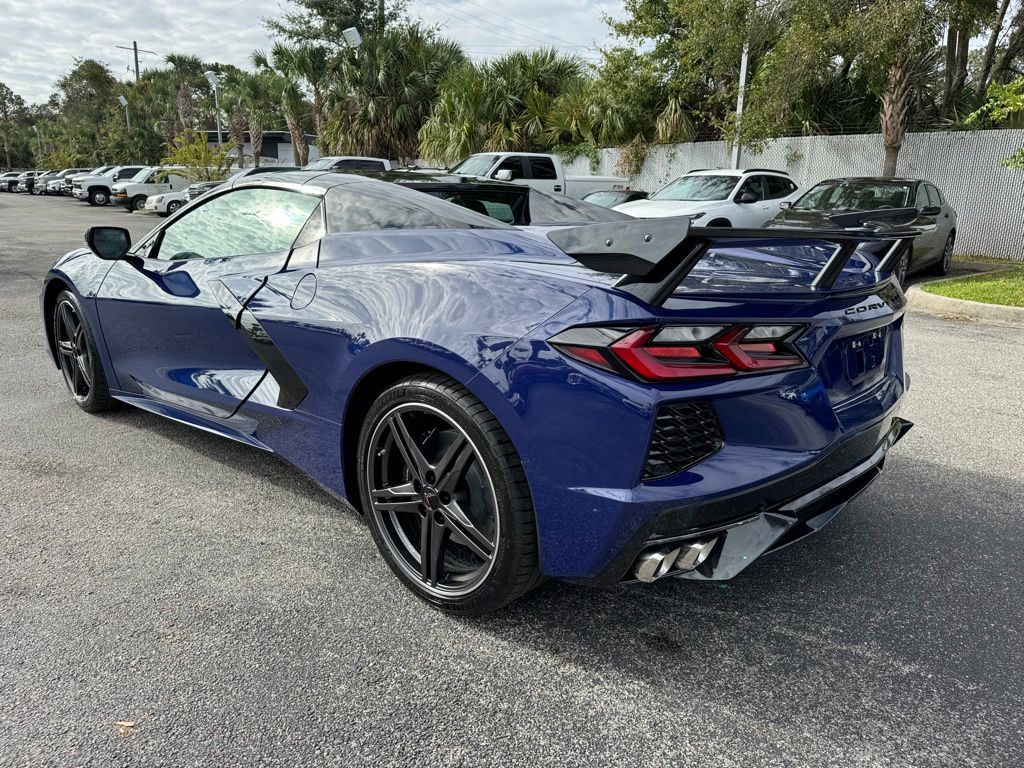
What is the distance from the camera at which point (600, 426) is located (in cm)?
192

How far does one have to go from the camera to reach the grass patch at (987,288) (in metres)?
8.45

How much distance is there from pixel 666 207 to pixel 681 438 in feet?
35.3

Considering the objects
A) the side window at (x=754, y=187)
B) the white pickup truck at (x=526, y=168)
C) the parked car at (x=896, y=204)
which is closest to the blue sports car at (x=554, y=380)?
the parked car at (x=896, y=204)

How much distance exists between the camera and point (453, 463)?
2.30 m

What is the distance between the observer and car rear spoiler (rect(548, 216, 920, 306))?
1.82 metres

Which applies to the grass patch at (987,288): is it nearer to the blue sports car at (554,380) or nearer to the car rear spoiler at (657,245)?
the blue sports car at (554,380)

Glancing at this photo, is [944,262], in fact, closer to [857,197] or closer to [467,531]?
[857,197]

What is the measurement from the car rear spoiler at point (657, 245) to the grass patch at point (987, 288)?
7638mm

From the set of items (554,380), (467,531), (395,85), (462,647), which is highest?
(395,85)

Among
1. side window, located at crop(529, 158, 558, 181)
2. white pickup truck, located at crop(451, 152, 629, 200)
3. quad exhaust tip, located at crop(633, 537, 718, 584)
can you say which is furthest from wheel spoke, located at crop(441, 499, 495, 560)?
side window, located at crop(529, 158, 558, 181)

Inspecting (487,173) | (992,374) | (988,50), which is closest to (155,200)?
(487,173)

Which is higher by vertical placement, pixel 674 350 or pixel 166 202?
pixel 166 202

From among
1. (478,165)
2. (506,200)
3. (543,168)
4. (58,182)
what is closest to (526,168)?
(543,168)

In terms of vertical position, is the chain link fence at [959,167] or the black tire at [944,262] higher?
the chain link fence at [959,167]
